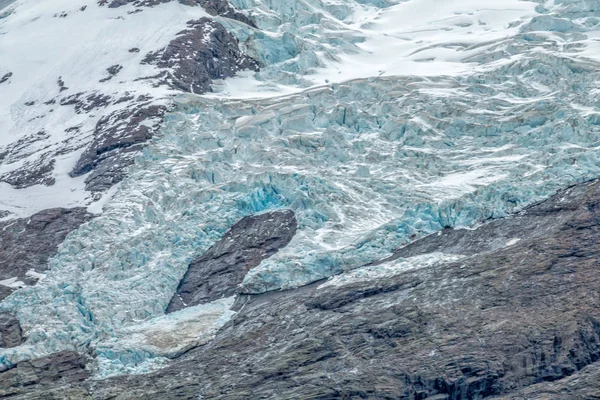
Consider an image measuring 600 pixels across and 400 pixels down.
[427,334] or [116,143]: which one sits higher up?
[116,143]

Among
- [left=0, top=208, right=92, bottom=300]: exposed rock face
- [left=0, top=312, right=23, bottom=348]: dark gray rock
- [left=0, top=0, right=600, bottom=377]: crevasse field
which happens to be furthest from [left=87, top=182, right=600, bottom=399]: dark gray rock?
[left=0, top=208, right=92, bottom=300]: exposed rock face

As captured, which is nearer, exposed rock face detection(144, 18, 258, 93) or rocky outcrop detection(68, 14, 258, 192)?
rocky outcrop detection(68, 14, 258, 192)

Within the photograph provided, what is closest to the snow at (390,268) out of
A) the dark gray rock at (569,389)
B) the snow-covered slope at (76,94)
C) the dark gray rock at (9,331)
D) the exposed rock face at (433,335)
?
the exposed rock face at (433,335)

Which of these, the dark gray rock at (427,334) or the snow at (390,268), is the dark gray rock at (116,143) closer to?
the dark gray rock at (427,334)

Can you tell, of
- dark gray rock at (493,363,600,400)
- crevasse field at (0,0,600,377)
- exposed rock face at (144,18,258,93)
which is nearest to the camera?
dark gray rock at (493,363,600,400)

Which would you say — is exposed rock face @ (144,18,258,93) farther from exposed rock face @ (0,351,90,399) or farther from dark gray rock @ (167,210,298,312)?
exposed rock face @ (0,351,90,399)

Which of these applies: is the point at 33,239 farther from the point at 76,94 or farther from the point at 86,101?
the point at 76,94

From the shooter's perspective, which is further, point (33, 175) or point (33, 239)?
point (33, 175)

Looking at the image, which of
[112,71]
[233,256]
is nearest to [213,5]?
[112,71]
